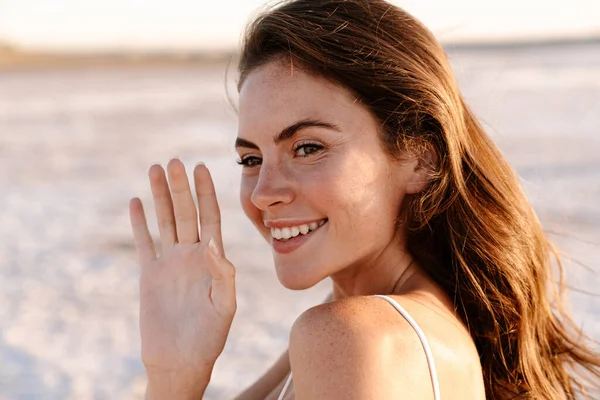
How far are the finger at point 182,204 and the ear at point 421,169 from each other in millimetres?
728

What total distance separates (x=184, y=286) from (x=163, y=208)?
11.3 inches

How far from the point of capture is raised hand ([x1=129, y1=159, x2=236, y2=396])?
8.82 ft

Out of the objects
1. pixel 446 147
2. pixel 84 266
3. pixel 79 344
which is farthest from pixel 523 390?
pixel 84 266

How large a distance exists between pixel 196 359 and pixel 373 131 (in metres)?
0.93

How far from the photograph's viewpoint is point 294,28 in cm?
269

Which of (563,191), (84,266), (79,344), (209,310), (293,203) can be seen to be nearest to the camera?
(293,203)

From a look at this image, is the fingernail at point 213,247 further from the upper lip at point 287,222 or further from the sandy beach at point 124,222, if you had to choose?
the sandy beach at point 124,222

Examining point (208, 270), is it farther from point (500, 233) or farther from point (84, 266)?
point (84, 266)

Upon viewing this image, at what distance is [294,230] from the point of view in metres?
2.57

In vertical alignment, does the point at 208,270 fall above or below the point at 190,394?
above

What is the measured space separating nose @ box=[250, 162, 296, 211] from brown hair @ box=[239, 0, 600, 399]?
331 mm

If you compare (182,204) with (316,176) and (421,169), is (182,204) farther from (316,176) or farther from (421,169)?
(421,169)

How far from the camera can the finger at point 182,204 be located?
2.83m

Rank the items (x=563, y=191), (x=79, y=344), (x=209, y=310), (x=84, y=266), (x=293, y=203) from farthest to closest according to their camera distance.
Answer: (x=563, y=191), (x=84, y=266), (x=79, y=344), (x=209, y=310), (x=293, y=203)
